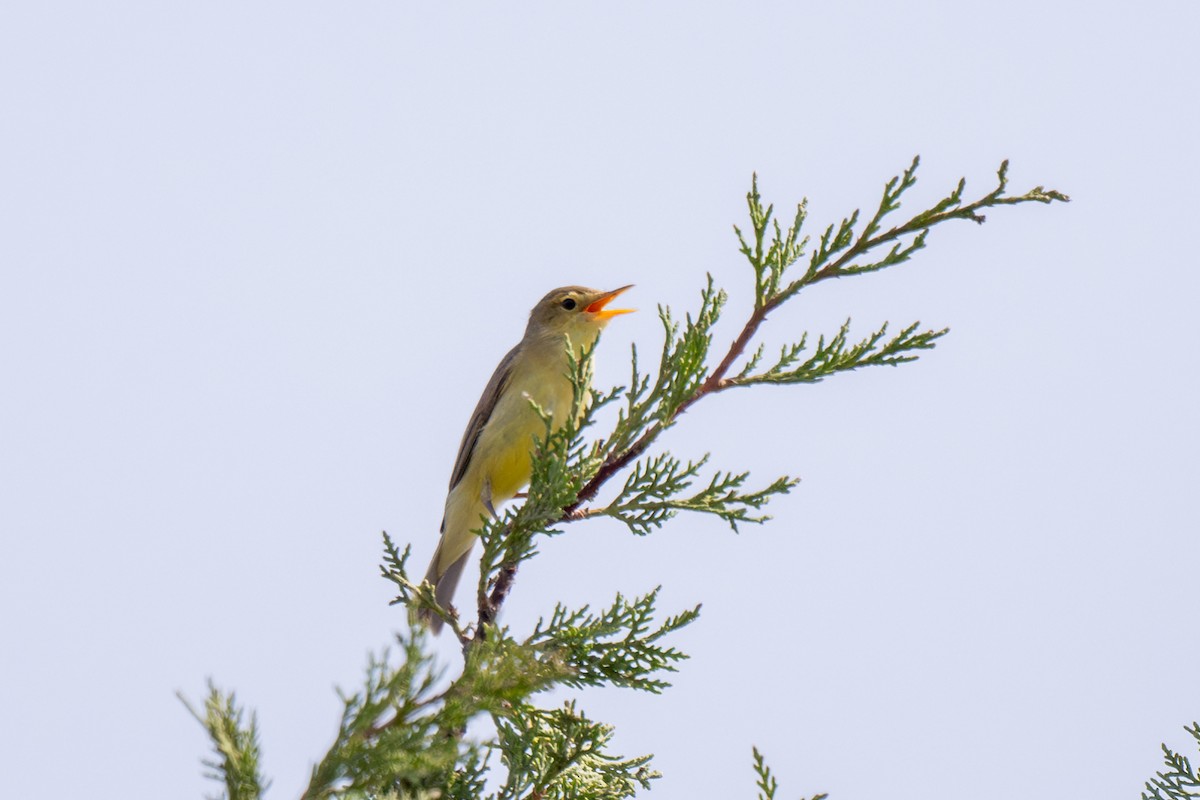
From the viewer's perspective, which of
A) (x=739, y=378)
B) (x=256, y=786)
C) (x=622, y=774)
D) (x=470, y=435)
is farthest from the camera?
(x=470, y=435)

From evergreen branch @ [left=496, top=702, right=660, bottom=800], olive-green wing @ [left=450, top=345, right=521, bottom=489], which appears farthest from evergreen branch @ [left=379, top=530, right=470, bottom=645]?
olive-green wing @ [left=450, top=345, right=521, bottom=489]

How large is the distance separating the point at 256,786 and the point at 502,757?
1.61m

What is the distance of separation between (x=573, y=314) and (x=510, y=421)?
1054 millimetres

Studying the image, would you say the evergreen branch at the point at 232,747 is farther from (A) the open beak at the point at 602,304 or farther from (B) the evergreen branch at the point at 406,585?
(A) the open beak at the point at 602,304

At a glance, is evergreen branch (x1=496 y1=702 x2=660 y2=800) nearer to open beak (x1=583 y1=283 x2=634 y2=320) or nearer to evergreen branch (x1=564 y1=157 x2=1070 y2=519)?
evergreen branch (x1=564 y1=157 x2=1070 y2=519)

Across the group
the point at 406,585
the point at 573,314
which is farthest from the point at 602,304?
the point at 406,585

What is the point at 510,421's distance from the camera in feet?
23.2

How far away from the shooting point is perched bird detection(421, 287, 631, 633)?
6.97m

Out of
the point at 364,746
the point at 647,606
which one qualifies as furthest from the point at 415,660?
the point at 647,606

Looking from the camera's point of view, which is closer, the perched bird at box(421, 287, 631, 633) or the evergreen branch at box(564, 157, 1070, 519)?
the evergreen branch at box(564, 157, 1070, 519)

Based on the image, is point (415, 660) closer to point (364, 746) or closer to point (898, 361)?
point (364, 746)

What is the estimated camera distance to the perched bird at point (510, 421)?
6.97 m

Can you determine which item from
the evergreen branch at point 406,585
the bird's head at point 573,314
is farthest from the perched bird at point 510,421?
the evergreen branch at point 406,585

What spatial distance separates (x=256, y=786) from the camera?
3113mm
